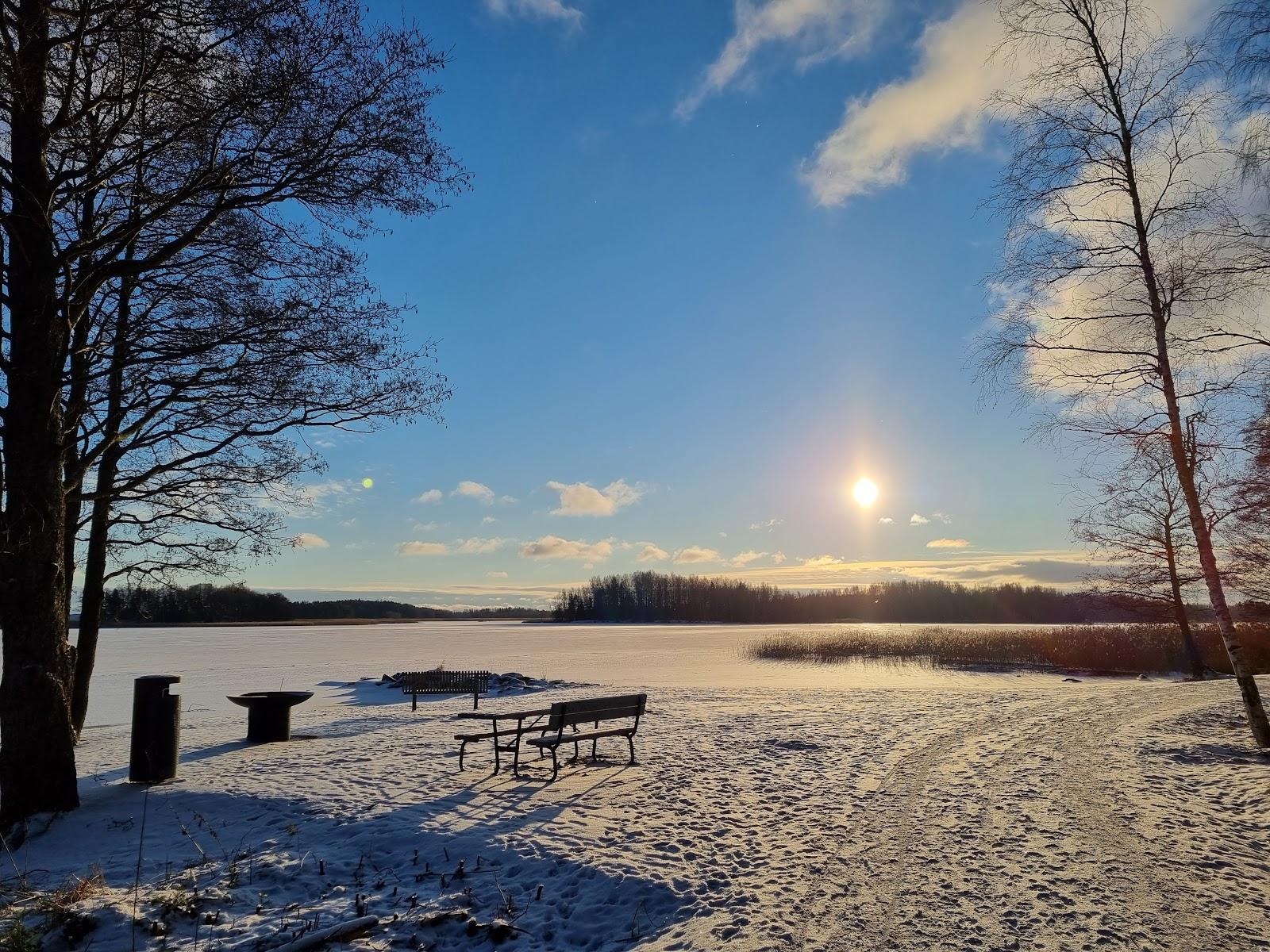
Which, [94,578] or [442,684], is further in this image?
[442,684]

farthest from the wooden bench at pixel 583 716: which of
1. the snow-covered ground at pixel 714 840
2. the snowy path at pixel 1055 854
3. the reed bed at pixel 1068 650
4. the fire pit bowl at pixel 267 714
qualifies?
the reed bed at pixel 1068 650

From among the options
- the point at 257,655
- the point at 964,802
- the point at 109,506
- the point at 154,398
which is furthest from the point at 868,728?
the point at 257,655

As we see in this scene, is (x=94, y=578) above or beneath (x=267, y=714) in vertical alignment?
above

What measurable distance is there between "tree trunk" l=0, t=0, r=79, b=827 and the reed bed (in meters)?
31.2

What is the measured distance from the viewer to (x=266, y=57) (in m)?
6.77

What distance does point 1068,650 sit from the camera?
109 feet

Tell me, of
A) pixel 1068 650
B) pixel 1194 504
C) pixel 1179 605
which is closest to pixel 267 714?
pixel 1194 504

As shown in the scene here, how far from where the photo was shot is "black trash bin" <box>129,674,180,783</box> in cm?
848

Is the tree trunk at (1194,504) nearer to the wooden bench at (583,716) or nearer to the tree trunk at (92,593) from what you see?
the wooden bench at (583,716)

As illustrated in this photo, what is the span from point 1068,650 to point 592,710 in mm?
31680

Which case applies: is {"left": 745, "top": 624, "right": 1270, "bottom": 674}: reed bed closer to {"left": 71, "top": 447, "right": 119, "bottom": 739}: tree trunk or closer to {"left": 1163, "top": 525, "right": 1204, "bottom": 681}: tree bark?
{"left": 1163, "top": 525, "right": 1204, "bottom": 681}: tree bark

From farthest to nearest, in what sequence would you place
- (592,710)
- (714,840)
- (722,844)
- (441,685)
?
(441,685)
(592,710)
(714,840)
(722,844)

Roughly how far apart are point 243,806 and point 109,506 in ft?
21.9

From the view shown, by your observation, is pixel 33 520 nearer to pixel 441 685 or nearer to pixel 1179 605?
pixel 441 685
